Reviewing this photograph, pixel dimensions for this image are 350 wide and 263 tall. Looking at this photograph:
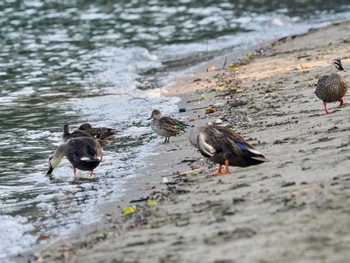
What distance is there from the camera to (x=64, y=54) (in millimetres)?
27812

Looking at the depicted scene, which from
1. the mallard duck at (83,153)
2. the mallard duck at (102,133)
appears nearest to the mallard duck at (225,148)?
the mallard duck at (83,153)

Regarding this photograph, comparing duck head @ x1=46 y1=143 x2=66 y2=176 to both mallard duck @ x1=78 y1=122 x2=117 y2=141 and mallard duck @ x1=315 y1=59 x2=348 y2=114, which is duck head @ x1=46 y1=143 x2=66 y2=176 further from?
mallard duck @ x1=315 y1=59 x2=348 y2=114

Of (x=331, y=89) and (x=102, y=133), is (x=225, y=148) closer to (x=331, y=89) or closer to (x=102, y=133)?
(x=331, y=89)

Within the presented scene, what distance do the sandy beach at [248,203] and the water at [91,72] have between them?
63 centimetres

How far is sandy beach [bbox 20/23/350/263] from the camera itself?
22.0 ft

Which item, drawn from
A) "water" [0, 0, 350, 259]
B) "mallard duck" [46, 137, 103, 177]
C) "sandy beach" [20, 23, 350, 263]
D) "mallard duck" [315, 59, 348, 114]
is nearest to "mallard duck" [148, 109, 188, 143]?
"sandy beach" [20, 23, 350, 263]

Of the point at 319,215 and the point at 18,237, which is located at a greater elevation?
the point at 319,215

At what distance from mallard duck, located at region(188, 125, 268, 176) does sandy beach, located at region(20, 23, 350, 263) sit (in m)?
0.14

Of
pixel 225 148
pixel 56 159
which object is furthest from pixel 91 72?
pixel 225 148

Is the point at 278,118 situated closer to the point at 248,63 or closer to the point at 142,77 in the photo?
the point at 248,63

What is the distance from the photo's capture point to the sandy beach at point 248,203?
6.72 meters

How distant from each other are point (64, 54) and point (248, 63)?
338 inches

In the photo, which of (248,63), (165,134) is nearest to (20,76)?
(248,63)

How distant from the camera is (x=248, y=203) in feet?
26.2
